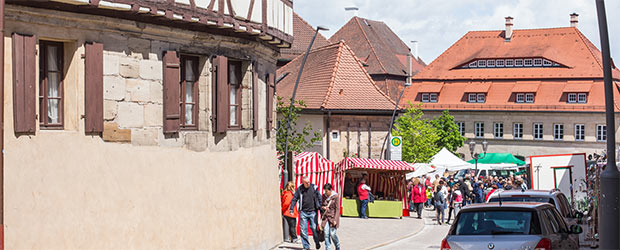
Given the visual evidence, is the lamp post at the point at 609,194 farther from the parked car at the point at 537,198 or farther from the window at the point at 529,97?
the window at the point at 529,97

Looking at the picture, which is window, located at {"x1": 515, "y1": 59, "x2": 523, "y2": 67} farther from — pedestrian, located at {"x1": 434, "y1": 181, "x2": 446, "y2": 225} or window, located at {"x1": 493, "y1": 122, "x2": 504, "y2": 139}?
pedestrian, located at {"x1": 434, "y1": 181, "x2": 446, "y2": 225}

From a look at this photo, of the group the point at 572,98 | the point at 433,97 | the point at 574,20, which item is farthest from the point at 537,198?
the point at 574,20

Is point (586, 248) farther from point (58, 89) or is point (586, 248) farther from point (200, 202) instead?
point (58, 89)

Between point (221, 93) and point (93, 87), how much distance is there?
337 centimetres

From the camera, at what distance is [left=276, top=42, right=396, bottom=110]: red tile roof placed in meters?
39.5

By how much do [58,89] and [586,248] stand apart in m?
11.8

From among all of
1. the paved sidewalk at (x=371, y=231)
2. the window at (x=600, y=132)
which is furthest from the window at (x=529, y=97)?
the paved sidewalk at (x=371, y=231)

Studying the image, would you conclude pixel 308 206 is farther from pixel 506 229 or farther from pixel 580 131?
pixel 580 131

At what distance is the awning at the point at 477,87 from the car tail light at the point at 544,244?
200 feet

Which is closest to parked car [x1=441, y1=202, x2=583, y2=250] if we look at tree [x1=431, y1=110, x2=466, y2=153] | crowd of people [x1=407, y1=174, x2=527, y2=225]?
crowd of people [x1=407, y1=174, x2=527, y2=225]

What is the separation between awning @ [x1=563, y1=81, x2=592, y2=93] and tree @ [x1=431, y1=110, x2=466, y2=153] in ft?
29.1

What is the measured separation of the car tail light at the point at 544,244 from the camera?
11554mm

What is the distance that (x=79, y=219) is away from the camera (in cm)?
1279

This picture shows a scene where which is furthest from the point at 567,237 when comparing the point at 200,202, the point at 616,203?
the point at 200,202
